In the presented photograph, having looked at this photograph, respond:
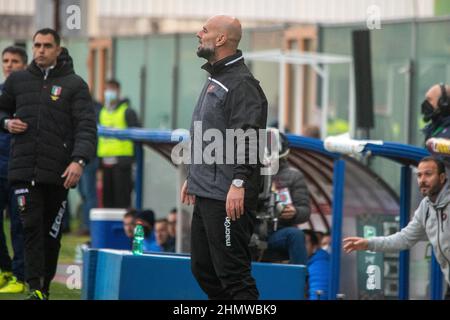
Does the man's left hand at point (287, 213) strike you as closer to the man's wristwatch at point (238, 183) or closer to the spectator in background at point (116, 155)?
the man's wristwatch at point (238, 183)

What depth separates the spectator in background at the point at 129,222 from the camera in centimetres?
1420

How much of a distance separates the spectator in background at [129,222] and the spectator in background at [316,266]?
218 cm

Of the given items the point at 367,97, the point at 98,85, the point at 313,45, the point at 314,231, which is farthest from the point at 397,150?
the point at 98,85

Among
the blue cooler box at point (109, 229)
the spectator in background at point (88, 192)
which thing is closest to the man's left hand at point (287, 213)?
the blue cooler box at point (109, 229)

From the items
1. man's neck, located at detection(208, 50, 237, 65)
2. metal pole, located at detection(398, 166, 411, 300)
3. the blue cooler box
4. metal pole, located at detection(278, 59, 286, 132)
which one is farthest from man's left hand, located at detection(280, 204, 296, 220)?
metal pole, located at detection(278, 59, 286, 132)

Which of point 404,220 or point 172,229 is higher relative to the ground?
point 404,220

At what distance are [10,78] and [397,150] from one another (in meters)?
2.99

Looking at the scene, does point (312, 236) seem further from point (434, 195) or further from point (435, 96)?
point (434, 195)

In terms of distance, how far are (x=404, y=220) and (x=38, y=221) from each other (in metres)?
2.98

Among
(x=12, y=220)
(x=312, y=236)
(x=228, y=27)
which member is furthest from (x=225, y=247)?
(x=312, y=236)

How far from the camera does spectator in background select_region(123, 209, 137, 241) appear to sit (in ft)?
46.6

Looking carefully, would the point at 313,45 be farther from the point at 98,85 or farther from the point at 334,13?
the point at 334,13

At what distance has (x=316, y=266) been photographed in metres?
12.4

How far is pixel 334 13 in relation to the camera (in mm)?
32562
